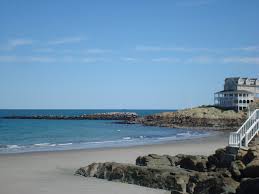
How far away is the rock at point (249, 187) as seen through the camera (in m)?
10.2

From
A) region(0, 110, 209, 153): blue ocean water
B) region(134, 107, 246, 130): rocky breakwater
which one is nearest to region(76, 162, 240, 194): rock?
region(0, 110, 209, 153): blue ocean water

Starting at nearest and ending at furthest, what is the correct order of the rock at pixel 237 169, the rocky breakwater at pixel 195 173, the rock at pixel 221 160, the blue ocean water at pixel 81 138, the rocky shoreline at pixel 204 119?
the rocky breakwater at pixel 195 173, the rock at pixel 237 169, the rock at pixel 221 160, the blue ocean water at pixel 81 138, the rocky shoreline at pixel 204 119

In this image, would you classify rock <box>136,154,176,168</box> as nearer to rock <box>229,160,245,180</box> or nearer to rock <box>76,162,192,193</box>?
rock <box>76,162,192,193</box>

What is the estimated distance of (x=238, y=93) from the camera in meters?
76.2

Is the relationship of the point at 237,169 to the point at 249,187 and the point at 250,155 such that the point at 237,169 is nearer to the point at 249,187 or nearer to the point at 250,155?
the point at 250,155

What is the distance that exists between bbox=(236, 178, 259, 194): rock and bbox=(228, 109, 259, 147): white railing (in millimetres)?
5445

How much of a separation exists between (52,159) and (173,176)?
34.5 feet

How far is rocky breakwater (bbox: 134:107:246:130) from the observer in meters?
64.1

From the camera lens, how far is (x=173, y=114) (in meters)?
83.9

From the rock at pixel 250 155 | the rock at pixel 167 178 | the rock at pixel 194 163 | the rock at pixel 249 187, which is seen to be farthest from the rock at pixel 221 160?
the rock at pixel 249 187

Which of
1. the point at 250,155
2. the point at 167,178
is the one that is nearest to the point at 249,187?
the point at 167,178

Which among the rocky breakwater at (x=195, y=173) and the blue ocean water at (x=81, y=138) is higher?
the rocky breakwater at (x=195, y=173)

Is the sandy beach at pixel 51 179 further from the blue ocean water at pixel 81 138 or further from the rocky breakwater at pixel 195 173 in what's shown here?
the blue ocean water at pixel 81 138

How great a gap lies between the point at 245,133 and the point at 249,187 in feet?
21.3
